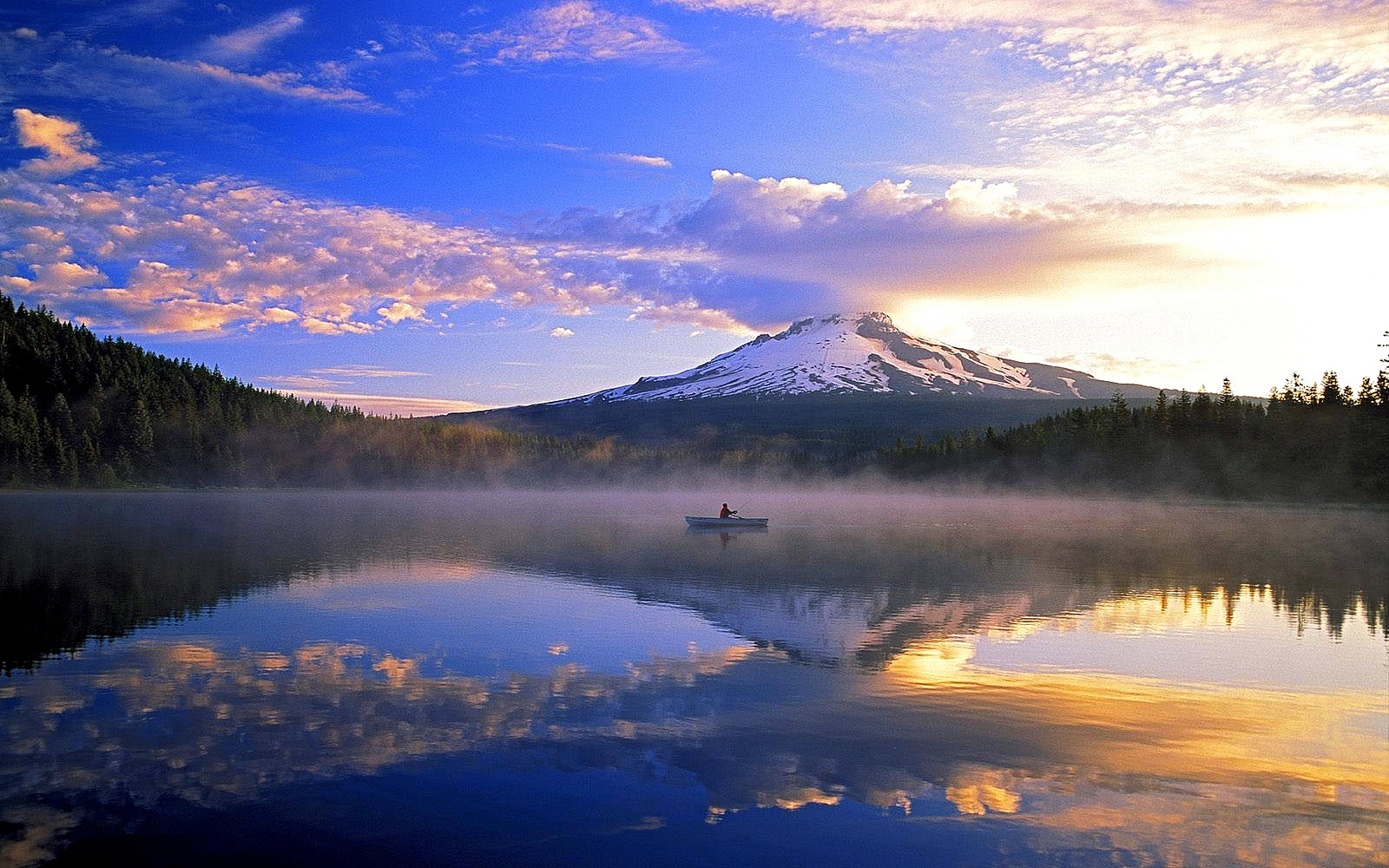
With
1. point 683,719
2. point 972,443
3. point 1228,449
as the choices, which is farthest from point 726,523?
point 972,443

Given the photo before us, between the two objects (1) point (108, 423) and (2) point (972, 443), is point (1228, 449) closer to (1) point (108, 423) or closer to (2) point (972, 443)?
(2) point (972, 443)

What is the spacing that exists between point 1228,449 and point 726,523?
293 feet

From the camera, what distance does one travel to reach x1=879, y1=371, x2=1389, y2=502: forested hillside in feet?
359

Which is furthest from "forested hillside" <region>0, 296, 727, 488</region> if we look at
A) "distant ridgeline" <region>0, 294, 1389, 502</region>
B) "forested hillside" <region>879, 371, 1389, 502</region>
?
"forested hillside" <region>879, 371, 1389, 502</region>

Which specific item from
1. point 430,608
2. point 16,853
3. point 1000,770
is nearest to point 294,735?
point 16,853

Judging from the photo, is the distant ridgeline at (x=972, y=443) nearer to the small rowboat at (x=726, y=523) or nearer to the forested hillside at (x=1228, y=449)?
the forested hillside at (x=1228, y=449)

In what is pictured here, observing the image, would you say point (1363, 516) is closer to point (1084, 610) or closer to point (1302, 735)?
point (1084, 610)

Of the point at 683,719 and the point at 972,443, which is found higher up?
the point at 972,443

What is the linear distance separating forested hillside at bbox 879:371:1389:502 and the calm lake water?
3339 inches

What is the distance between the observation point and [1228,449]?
433ft

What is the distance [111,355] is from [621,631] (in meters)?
200

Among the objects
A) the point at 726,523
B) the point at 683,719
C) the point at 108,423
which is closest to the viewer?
the point at 683,719

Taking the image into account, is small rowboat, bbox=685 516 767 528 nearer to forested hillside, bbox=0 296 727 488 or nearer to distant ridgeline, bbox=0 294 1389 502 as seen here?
distant ridgeline, bbox=0 294 1389 502

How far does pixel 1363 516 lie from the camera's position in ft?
312
